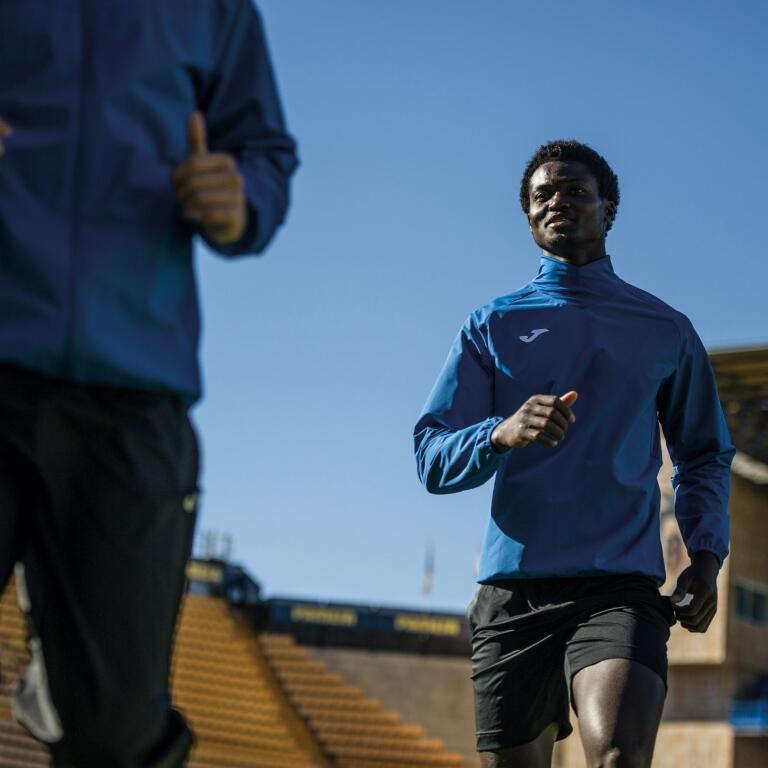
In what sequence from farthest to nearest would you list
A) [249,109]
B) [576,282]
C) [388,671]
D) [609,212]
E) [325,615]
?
[325,615] < [388,671] < [609,212] < [576,282] < [249,109]

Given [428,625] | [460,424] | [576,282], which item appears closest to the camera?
[460,424]

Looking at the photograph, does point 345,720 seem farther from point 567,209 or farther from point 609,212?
point 567,209

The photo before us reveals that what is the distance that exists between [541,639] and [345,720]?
92.7ft

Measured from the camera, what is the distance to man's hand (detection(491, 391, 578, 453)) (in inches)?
146

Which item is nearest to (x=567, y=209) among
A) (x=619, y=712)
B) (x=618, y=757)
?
(x=619, y=712)

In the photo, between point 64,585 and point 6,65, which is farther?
point 6,65

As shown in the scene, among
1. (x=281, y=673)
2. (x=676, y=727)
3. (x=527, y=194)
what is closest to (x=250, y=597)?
(x=281, y=673)

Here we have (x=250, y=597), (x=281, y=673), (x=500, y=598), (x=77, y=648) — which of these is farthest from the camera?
(x=250, y=597)

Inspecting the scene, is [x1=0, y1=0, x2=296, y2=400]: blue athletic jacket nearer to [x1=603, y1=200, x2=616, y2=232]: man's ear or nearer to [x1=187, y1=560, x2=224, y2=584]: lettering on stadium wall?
[x1=603, y1=200, x2=616, y2=232]: man's ear

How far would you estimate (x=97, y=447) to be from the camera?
7.95 ft

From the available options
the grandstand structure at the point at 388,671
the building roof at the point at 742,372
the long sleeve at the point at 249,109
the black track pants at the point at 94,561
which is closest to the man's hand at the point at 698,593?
the long sleeve at the point at 249,109

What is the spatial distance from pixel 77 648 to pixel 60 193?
727 mm

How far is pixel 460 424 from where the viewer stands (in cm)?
441

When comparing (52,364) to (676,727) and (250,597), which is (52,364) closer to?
(676,727)
